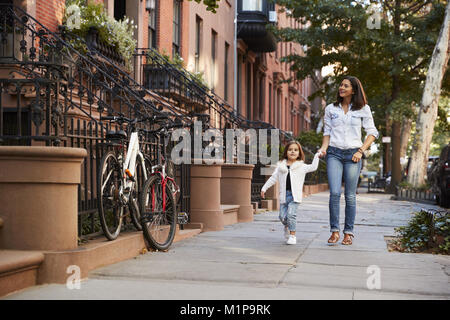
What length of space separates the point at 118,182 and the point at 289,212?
2389 mm

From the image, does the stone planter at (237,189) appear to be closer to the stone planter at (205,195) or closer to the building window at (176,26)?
the stone planter at (205,195)

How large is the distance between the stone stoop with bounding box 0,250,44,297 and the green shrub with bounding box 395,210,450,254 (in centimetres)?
435

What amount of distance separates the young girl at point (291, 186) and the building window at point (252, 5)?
17752mm

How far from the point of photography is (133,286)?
5.20m

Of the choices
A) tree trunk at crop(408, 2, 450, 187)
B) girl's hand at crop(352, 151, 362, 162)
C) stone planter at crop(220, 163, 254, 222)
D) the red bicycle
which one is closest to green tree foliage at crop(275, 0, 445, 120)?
tree trunk at crop(408, 2, 450, 187)

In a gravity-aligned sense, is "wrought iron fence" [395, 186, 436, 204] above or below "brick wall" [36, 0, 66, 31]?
below

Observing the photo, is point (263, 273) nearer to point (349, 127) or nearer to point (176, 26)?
point (349, 127)

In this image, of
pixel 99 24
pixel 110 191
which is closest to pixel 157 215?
pixel 110 191

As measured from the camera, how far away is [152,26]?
53.3 ft

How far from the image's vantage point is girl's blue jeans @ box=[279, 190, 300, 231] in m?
8.01

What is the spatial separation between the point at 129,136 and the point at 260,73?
944 inches

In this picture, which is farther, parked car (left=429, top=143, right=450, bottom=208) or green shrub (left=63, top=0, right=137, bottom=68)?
parked car (left=429, top=143, right=450, bottom=208)

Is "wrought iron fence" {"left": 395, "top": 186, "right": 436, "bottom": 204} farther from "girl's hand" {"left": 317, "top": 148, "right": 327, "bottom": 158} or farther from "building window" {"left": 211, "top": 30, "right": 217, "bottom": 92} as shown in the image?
"girl's hand" {"left": 317, "top": 148, "right": 327, "bottom": 158}

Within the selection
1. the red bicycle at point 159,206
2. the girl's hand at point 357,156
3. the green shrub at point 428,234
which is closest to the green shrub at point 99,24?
the red bicycle at point 159,206
